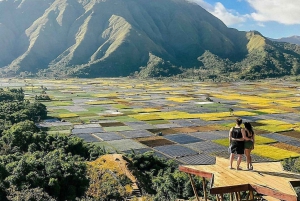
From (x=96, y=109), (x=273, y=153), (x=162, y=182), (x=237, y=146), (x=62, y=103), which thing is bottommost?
(x=273, y=153)

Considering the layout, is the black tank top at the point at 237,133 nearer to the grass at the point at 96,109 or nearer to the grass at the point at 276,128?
the grass at the point at 276,128

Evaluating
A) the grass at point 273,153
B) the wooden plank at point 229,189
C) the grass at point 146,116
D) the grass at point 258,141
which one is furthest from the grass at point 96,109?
the wooden plank at point 229,189

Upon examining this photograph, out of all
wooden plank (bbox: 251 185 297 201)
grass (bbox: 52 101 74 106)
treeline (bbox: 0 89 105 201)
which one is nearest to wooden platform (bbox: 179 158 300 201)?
wooden plank (bbox: 251 185 297 201)

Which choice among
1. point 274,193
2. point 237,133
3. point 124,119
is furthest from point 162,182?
point 124,119

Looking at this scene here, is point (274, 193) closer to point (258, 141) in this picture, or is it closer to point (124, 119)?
point (258, 141)

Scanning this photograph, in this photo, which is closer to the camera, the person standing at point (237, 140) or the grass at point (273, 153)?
the person standing at point (237, 140)

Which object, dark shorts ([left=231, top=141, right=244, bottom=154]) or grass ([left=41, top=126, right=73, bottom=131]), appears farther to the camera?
grass ([left=41, top=126, right=73, bottom=131])

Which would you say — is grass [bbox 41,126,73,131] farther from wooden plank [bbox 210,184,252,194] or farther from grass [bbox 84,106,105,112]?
wooden plank [bbox 210,184,252,194]

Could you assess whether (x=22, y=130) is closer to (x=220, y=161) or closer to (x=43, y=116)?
(x=43, y=116)

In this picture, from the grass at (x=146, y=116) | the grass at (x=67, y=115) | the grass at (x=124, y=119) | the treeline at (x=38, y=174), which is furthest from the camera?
the grass at (x=67, y=115)
